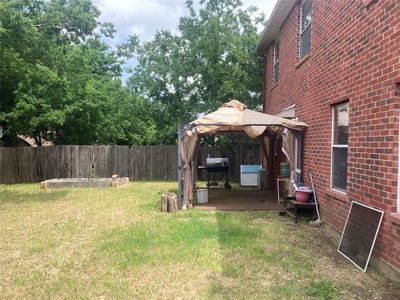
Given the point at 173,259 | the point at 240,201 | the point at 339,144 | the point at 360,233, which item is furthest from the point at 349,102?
the point at 240,201

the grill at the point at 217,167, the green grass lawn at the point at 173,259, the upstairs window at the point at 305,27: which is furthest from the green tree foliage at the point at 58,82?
the upstairs window at the point at 305,27

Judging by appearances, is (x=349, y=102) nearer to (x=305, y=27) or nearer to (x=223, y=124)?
(x=223, y=124)

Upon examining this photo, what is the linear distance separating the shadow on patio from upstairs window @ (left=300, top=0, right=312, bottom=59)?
3917mm

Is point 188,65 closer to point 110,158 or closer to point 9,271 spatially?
point 110,158

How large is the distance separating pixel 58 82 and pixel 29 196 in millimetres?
6270

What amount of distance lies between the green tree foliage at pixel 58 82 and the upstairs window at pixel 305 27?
7434mm

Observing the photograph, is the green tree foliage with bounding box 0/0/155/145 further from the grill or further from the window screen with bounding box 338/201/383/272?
the window screen with bounding box 338/201/383/272

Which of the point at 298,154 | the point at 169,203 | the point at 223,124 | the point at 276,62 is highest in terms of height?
the point at 276,62

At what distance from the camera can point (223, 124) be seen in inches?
352

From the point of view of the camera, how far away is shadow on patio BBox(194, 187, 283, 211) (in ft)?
30.8

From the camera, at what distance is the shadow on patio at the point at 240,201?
9379mm

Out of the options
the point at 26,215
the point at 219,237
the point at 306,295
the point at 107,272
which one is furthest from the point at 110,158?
the point at 306,295

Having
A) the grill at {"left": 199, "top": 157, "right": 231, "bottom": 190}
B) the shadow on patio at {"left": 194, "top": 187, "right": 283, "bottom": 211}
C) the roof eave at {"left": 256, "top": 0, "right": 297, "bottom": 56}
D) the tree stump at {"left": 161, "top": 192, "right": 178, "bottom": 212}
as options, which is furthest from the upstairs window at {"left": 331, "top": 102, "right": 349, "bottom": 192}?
the grill at {"left": 199, "top": 157, "right": 231, "bottom": 190}

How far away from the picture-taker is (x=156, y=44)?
56.4 ft
